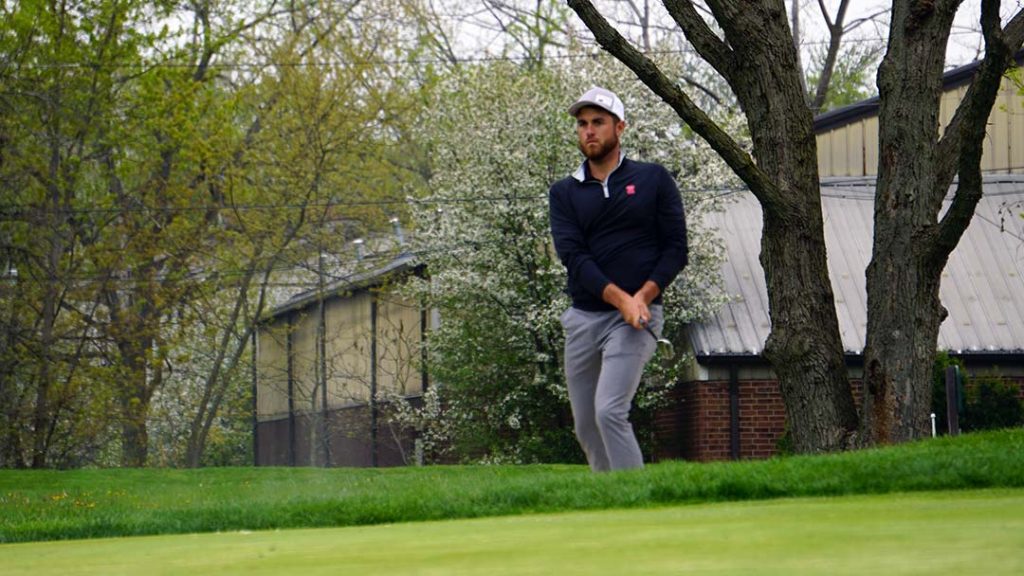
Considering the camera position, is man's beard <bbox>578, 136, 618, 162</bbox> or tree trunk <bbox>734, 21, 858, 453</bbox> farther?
tree trunk <bbox>734, 21, 858, 453</bbox>

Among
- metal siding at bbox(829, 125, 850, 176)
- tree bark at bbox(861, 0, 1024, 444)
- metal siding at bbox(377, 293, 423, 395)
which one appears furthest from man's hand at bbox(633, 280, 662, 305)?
metal siding at bbox(377, 293, 423, 395)

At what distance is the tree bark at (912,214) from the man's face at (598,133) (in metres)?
3.25

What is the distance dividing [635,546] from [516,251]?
21.6m

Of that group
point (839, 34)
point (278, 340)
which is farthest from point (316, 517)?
point (839, 34)

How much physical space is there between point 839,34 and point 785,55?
99.5ft

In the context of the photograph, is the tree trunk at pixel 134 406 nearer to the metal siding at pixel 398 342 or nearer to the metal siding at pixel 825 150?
the metal siding at pixel 398 342

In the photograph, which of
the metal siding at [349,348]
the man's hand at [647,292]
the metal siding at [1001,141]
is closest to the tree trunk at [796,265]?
the man's hand at [647,292]

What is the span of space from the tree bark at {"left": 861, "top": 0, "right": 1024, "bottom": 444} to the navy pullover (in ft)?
10.2

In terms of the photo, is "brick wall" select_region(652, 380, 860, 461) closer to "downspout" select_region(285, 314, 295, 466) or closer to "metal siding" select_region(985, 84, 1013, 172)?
"metal siding" select_region(985, 84, 1013, 172)

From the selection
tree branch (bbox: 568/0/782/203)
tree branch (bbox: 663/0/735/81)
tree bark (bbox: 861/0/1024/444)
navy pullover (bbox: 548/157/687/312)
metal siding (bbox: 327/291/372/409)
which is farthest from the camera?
metal siding (bbox: 327/291/372/409)

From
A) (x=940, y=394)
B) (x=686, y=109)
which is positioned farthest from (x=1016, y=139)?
(x=686, y=109)

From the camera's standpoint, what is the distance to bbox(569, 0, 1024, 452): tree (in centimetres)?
1050

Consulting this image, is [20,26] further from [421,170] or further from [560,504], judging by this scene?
[560,504]

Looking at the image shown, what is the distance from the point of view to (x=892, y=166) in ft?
35.2
